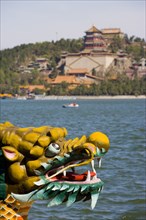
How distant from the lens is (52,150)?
4.70 m

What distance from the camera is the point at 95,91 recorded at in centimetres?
15112

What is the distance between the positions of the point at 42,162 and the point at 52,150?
124 mm

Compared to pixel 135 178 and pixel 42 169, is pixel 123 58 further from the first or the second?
pixel 42 169

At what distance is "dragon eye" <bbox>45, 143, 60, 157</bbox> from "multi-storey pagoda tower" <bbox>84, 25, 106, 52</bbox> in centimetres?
16791

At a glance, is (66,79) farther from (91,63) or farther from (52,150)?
(52,150)

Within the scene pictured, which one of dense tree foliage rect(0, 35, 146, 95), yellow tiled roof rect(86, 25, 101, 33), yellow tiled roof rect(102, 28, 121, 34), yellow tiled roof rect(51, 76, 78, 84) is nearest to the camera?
dense tree foliage rect(0, 35, 146, 95)

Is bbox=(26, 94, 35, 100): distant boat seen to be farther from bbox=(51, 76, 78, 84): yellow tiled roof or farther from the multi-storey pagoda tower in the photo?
the multi-storey pagoda tower

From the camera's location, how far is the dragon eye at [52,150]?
4699 mm

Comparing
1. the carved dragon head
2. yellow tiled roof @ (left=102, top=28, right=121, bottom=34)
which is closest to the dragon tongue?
the carved dragon head

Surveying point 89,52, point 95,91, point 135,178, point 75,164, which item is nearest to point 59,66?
point 89,52

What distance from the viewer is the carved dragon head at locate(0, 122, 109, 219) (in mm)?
4676

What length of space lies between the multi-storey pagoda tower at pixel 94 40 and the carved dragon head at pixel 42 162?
168m

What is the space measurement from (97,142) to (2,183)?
0.81 metres

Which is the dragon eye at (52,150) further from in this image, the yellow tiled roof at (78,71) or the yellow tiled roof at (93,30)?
the yellow tiled roof at (93,30)
